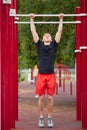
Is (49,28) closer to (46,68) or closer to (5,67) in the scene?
(46,68)

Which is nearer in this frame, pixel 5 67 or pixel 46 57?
pixel 5 67

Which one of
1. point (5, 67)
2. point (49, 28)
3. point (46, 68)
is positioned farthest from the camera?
point (49, 28)

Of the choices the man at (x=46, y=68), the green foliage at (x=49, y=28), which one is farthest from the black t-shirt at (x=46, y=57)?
the green foliage at (x=49, y=28)

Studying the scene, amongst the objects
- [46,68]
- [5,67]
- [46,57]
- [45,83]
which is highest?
[5,67]

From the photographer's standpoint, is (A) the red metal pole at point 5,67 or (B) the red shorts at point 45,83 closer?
(A) the red metal pole at point 5,67

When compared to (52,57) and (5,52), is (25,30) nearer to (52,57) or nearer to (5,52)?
(52,57)

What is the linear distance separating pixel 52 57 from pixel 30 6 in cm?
724

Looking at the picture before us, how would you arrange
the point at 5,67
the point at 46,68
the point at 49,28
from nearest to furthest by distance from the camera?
the point at 5,67
the point at 46,68
the point at 49,28

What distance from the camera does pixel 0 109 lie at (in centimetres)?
811

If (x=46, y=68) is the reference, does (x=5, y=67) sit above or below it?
above

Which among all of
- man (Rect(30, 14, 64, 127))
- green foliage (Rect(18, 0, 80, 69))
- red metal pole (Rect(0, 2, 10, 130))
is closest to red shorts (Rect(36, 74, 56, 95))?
man (Rect(30, 14, 64, 127))

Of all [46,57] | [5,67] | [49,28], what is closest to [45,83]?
[46,57]

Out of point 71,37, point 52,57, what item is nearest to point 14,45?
point 52,57

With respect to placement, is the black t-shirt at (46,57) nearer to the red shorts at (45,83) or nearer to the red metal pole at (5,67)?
the red shorts at (45,83)
